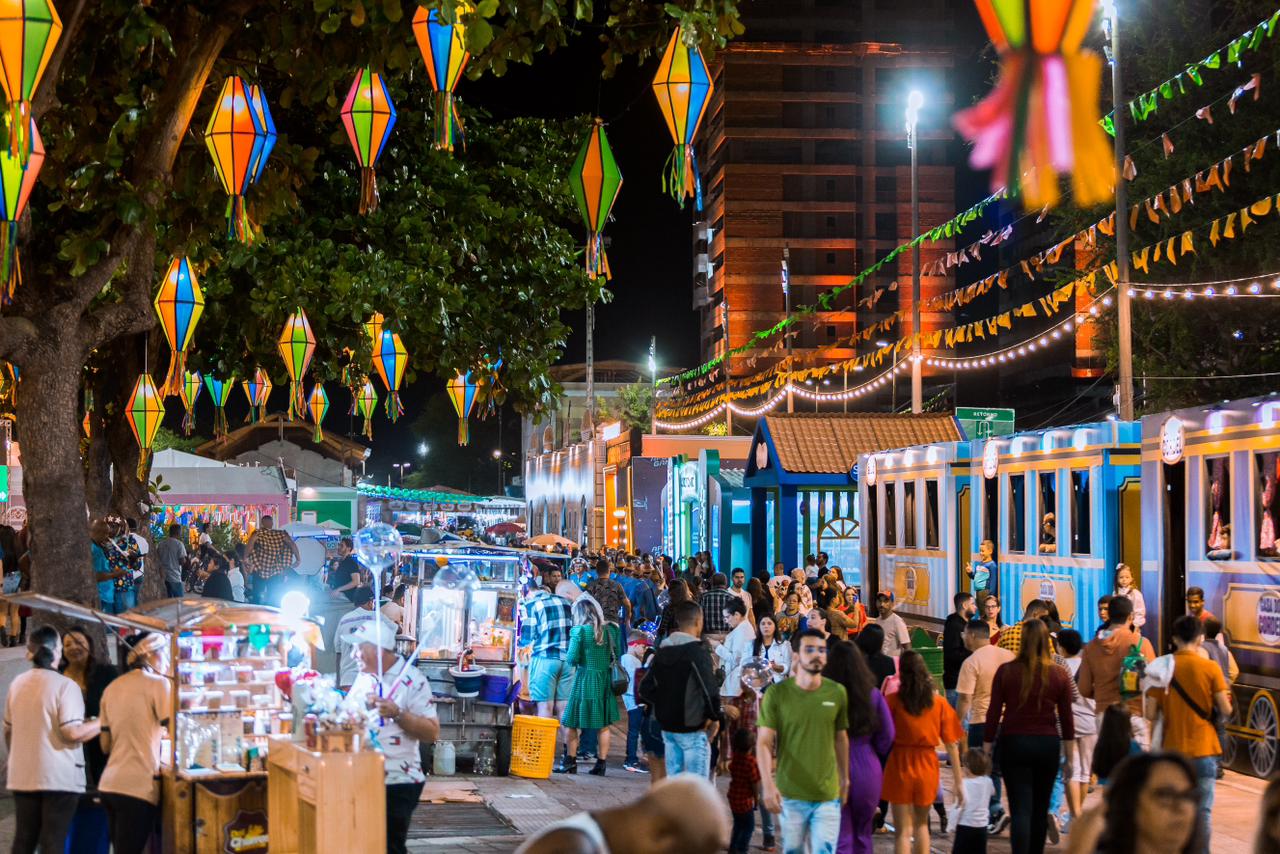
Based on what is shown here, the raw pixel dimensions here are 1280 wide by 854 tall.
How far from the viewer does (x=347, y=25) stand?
10695mm

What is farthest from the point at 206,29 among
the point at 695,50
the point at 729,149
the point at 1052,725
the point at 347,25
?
the point at 729,149

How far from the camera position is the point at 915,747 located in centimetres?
920

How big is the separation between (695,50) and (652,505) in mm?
35120

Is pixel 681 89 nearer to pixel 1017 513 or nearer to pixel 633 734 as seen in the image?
pixel 633 734

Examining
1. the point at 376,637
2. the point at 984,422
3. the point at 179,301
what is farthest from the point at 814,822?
the point at 984,422

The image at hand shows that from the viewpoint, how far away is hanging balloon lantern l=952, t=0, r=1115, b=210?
282cm

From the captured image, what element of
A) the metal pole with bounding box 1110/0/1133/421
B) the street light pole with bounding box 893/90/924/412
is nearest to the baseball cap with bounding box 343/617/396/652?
the metal pole with bounding box 1110/0/1133/421

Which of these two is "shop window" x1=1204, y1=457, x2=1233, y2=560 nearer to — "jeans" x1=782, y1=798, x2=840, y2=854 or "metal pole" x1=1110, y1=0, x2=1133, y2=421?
"jeans" x1=782, y1=798, x2=840, y2=854

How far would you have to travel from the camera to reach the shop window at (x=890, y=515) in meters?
26.3

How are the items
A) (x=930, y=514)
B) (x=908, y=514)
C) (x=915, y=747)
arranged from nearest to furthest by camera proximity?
(x=915, y=747) < (x=930, y=514) < (x=908, y=514)

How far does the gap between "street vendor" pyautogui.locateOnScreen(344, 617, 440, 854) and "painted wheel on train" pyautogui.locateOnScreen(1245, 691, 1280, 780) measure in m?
8.03

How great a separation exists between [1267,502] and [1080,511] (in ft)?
15.9

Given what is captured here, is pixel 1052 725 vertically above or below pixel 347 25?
below

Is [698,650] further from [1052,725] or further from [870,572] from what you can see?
[870,572]
